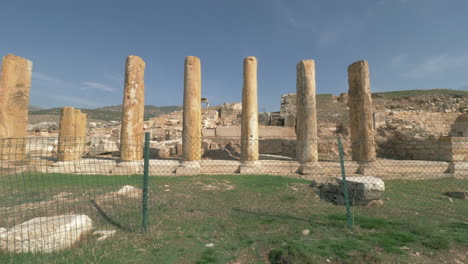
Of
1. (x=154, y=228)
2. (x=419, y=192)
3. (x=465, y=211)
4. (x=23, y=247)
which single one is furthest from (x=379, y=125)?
(x=23, y=247)

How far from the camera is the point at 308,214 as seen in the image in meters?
5.01

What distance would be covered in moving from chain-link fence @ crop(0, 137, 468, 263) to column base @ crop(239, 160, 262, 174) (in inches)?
1.8

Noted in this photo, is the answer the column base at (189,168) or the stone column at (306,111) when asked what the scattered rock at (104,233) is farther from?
the stone column at (306,111)

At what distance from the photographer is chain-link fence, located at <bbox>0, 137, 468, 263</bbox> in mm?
3229

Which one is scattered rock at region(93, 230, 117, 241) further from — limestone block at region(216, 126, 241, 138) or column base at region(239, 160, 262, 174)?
limestone block at region(216, 126, 241, 138)

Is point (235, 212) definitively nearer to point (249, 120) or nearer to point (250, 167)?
point (250, 167)

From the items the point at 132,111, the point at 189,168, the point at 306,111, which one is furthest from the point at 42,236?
the point at 306,111

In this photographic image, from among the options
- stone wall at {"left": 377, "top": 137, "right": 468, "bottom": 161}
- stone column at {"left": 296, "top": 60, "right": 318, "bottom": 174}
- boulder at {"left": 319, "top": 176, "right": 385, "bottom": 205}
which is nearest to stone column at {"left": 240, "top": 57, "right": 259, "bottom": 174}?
stone column at {"left": 296, "top": 60, "right": 318, "bottom": 174}

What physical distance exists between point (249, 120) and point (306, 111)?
2.78m

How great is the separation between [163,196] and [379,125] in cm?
Result: 1662

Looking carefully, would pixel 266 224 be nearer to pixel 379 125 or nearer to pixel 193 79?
pixel 193 79

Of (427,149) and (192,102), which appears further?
(427,149)

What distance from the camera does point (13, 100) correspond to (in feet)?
34.8

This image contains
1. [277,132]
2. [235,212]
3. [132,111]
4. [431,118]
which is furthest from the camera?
[431,118]
